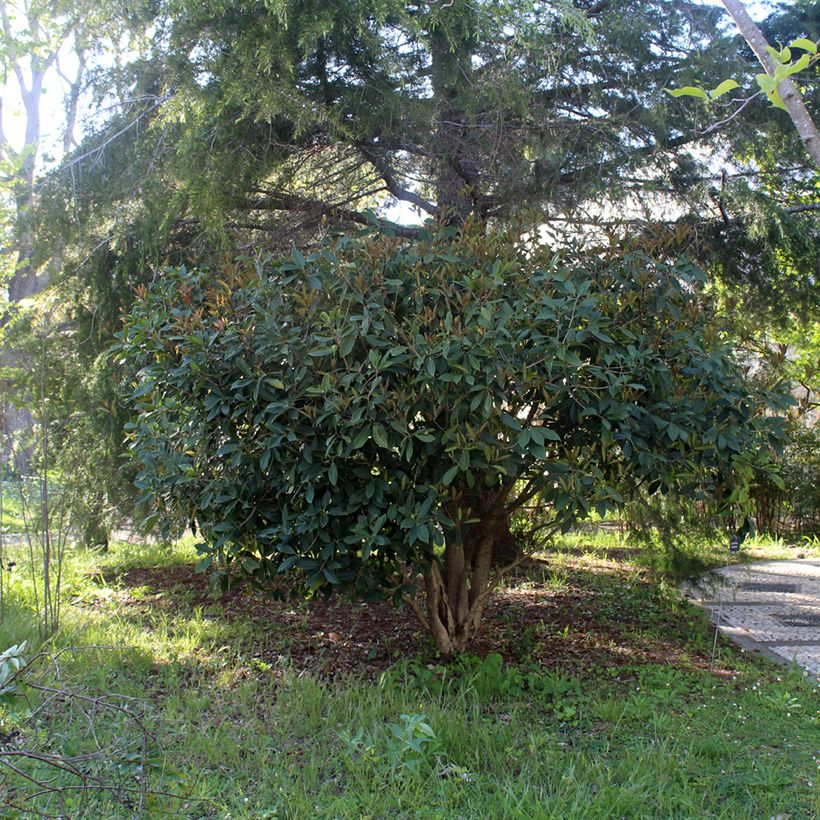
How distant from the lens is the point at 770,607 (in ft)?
22.5

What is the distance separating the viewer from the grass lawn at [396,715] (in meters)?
2.89

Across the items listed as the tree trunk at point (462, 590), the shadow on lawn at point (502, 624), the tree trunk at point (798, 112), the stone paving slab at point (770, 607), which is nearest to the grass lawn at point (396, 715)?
the shadow on lawn at point (502, 624)

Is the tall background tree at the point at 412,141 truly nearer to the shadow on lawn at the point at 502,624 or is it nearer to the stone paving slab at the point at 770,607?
the shadow on lawn at the point at 502,624

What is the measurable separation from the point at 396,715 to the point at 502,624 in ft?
6.50

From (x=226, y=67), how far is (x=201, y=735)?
400 centimetres

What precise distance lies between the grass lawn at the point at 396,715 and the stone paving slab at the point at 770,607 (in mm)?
295

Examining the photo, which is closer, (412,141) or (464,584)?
(464,584)

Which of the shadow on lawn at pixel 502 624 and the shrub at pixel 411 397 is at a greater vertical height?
the shrub at pixel 411 397

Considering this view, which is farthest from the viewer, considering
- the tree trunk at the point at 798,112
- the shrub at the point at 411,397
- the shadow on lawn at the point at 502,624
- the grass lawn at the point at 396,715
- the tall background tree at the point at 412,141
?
the tall background tree at the point at 412,141

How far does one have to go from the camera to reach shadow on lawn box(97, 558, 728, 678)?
4.87 metres

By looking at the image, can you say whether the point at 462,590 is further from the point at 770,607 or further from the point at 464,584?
the point at 770,607

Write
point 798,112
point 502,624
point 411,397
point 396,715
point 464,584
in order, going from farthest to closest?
point 502,624
point 464,584
point 396,715
point 411,397
point 798,112

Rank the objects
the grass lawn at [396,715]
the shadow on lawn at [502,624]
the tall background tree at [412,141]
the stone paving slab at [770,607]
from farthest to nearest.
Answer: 1. the stone paving slab at [770,607]
2. the tall background tree at [412,141]
3. the shadow on lawn at [502,624]
4. the grass lawn at [396,715]

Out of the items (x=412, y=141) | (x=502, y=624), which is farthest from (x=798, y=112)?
(x=502, y=624)
